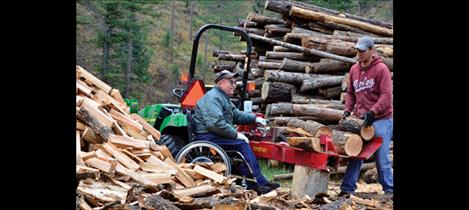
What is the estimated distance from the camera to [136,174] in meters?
6.02

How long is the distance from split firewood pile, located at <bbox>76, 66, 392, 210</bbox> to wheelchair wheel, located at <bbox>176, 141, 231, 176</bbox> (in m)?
0.14

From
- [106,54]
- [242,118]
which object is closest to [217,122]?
[242,118]

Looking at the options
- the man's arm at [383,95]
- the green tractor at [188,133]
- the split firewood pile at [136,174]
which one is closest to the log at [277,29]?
the green tractor at [188,133]

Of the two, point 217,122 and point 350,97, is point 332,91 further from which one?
point 217,122

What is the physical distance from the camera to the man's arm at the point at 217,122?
682 centimetres

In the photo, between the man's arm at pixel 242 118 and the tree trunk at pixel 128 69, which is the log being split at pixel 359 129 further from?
the tree trunk at pixel 128 69

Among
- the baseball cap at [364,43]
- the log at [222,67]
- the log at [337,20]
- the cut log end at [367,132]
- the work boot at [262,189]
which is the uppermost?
the log at [337,20]

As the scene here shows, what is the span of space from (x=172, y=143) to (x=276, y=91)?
399 centimetres

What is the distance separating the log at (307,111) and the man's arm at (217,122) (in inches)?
152

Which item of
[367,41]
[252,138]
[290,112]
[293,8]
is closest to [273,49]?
[293,8]
